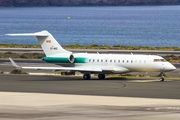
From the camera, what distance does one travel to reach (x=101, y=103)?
22891 mm

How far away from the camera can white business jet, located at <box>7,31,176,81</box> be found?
125 feet

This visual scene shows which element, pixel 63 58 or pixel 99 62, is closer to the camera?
pixel 99 62

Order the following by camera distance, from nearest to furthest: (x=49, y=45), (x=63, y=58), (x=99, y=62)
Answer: (x=99, y=62)
(x=63, y=58)
(x=49, y=45)

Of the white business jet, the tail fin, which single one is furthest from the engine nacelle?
the tail fin

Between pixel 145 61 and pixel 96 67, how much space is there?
576 centimetres

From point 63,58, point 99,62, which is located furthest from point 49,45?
point 99,62

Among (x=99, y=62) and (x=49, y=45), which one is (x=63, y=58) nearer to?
Answer: (x=49, y=45)

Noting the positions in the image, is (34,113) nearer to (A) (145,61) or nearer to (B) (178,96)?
(B) (178,96)

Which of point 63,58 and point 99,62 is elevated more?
point 63,58

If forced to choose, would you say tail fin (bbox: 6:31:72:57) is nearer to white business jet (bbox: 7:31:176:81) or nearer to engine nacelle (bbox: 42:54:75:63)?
Result: white business jet (bbox: 7:31:176:81)

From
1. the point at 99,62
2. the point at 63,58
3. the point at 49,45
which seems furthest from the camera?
the point at 49,45

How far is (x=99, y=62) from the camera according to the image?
40.4 meters

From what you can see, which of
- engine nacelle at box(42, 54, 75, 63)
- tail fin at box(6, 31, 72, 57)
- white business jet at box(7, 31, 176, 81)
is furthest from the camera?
tail fin at box(6, 31, 72, 57)

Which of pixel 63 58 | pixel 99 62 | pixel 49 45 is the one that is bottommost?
pixel 99 62
